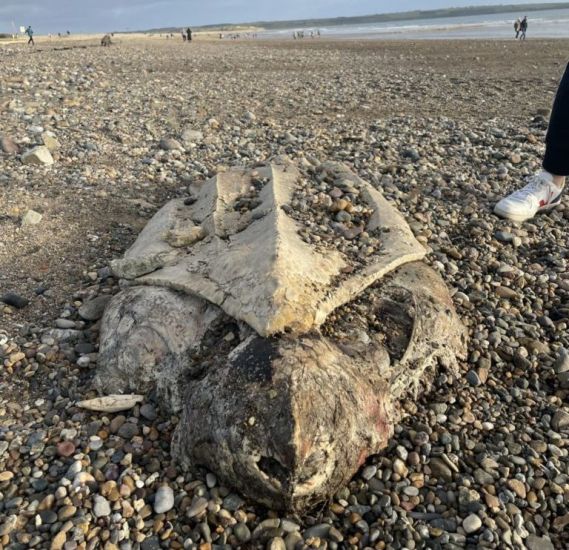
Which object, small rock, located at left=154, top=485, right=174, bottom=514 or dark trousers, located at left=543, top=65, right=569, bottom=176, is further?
dark trousers, located at left=543, top=65, right=569, bottom=176

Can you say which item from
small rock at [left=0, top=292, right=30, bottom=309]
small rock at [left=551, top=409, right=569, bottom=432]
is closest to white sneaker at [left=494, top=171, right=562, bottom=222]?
small rock at [left=551, top=409, right=569, bottom=432]

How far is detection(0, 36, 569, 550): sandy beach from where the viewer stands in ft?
8.60

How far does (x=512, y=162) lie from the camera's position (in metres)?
7.50

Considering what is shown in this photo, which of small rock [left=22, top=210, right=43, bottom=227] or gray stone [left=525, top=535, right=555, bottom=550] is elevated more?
small rock [left=22, top=210, right=43, bottom=227]

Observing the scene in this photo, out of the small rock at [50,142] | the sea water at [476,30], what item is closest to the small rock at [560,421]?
the small rock at [50,142]

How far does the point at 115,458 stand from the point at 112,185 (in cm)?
450

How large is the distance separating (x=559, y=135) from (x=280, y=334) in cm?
414

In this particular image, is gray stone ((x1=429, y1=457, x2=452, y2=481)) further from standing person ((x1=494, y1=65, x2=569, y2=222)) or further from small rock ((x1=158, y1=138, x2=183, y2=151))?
small rock ((x1=158, y1=138, x2=183, y2=151))

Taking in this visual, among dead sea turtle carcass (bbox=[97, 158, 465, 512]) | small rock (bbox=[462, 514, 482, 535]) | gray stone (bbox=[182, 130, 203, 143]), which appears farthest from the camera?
gray stone (bbox=[182, 130, 203, 143])

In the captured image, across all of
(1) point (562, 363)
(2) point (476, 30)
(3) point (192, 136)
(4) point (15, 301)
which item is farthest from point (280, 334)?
(2) point (476, 30)

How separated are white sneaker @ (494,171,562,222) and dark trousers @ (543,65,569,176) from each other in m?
0.14

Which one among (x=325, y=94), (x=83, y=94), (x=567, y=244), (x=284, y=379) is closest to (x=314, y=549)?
(x=284, y=379)

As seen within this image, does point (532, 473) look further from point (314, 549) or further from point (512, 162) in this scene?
point (512, 162)

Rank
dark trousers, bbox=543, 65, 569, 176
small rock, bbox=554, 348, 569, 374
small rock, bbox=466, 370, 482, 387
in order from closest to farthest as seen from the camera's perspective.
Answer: small rock, bbox=466, 370, 482, 387, small rock, bbox=554, 348, 569, 374, dark trousers, bbox=543, 65, 569, 176
